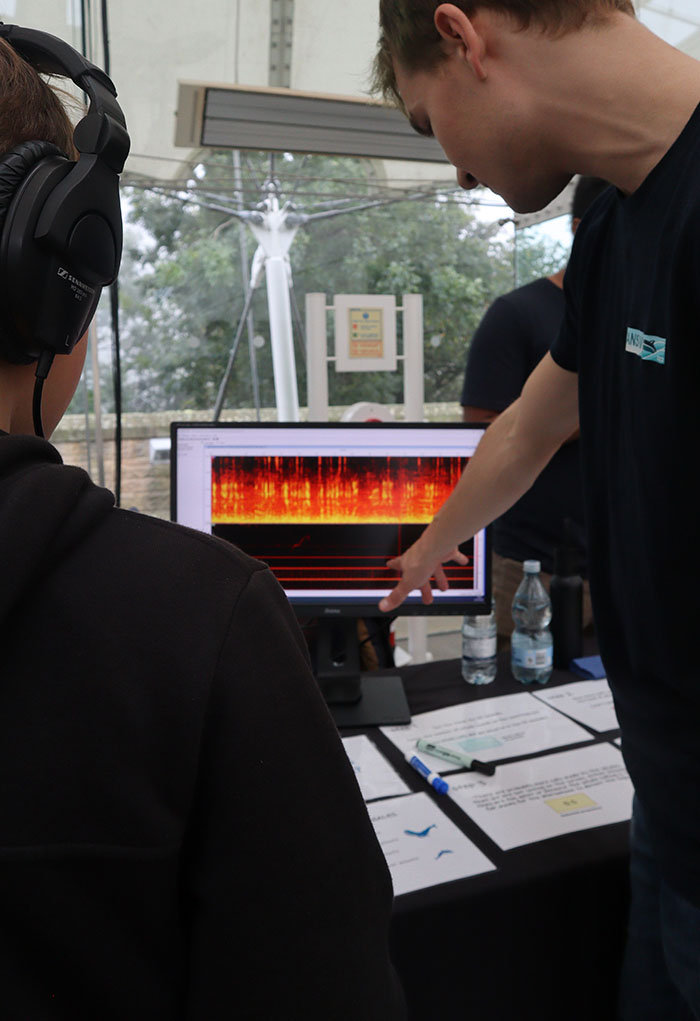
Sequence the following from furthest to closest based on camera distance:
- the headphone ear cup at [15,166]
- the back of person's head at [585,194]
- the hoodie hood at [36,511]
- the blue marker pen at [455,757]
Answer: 1. the back of person's head at [585,194]
2. the blue marker pen at [455,757]
3. the headphone ear cup at [15,166]
4. the hoodie hood at [36,511]

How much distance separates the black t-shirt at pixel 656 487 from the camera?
2.39 ft

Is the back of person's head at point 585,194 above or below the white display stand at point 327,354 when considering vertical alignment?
above

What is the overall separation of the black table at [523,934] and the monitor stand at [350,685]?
0.29 metres

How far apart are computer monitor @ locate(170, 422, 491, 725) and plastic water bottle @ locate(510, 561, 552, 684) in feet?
0.35

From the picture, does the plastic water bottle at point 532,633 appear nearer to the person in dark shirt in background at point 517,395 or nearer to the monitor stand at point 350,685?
the monitor stand at point 350,685

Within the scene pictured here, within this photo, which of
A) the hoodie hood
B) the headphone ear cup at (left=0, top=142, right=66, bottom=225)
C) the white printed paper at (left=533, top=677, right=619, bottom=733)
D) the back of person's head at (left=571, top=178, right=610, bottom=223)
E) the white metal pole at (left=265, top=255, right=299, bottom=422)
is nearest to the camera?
the hoodie hood

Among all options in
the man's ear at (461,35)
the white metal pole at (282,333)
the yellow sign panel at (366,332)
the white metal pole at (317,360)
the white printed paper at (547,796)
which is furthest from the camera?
the white metal pole at (282,333)

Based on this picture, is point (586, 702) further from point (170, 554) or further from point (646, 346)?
A: point (170, 554)

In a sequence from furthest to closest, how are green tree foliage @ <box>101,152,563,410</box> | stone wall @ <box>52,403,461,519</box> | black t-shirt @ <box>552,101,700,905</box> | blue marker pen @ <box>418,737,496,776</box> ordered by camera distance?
green tree foliage @ <box>101,152,563,410</box> < stone wall @ <box>52,403,461,519</box> < blue marker pen @ <box>418,737,496,776</box> < black t-shirt @ <box>552,101,700,905</box>

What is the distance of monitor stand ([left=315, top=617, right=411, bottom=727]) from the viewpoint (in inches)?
51.7

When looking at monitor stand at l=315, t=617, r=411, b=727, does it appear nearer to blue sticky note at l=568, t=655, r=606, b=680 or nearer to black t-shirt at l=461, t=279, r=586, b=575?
blue sticky note at l=568, t=655, r=606, b=680

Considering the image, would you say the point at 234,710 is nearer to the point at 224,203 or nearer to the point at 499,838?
the point at 499,838

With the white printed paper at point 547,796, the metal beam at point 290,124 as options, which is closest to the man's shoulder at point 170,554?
the white printed paper at point 547,796

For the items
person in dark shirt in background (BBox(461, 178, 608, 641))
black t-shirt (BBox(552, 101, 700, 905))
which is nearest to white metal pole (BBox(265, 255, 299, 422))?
person in dark shirt in background (BBox(461, 178, 608, 641))
